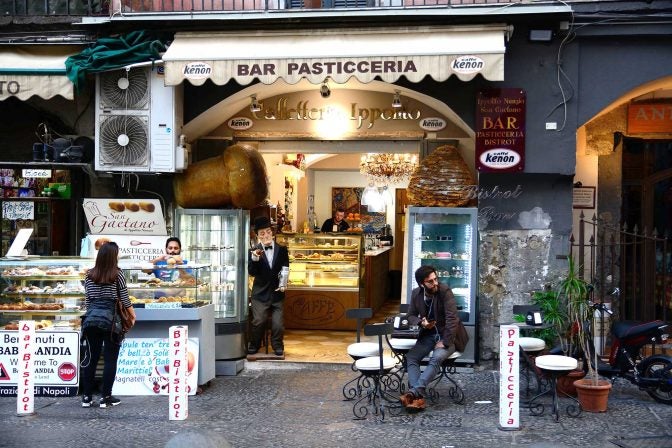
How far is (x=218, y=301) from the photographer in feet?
39.2

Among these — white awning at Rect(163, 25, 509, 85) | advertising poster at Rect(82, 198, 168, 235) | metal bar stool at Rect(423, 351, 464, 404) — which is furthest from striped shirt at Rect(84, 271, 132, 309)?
metal bar stool at Rect(423, 351, 464, 404)

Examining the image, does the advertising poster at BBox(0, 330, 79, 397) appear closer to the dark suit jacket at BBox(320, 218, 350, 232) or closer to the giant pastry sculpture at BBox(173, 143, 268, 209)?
the giant pastry sculpture at BBox(173, 143, 268, 209)

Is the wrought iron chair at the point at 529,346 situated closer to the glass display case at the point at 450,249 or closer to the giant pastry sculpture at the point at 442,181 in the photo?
the glass display case at the point at 450,249

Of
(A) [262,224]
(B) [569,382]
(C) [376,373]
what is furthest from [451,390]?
(A) [262,224]

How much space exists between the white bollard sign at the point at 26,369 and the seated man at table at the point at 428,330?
3.93 metres

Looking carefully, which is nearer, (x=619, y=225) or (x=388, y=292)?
(x=619, y=225)

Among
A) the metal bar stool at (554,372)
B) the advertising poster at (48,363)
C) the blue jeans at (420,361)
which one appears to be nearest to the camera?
the metal bar stool at (554,372)

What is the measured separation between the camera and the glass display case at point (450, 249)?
1134 centimetres

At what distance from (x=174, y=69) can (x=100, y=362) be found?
365 cm

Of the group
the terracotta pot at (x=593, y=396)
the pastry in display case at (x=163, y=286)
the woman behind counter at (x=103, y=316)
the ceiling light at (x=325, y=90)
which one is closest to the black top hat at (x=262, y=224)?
the pastry in display case at (x=163, y=286)

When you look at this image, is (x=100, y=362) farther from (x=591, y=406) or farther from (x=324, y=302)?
(x=591, y=406)

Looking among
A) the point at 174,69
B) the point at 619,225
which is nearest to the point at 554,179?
the point at 619,225

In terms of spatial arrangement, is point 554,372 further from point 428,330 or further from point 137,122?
point 137,122

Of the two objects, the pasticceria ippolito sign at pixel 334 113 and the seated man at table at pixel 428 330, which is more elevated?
the pasticceria ippolito sign at pixel 334 113
